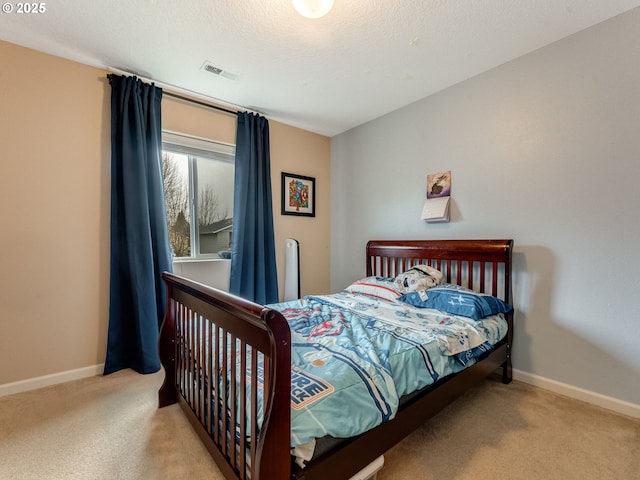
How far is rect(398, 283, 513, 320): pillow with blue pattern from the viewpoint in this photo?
197 centimetres

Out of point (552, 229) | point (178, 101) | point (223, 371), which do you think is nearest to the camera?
point (223, 371)

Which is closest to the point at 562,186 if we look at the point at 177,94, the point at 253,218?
the point at 253,218

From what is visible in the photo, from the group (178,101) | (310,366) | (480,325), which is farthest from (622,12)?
(178,101)

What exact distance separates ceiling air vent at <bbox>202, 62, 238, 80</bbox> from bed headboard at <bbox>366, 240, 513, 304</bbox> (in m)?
2.12

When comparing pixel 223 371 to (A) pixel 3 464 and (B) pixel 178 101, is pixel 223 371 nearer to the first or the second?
(A) pixel 3 464

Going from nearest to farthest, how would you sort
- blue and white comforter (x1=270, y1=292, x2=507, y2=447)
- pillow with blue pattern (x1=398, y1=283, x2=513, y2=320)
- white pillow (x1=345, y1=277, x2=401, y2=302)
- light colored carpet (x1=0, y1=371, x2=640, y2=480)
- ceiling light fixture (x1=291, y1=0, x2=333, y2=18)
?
blue and white comforter (x1=270, y1=292, x2=507, y2=447), light colored carpet (x1=0, y1=371, x2=640, y2=480), ceiling light fixture (x1=291, y1=0, x2=333, y2=18), pillow with blue pattern (x1=398, y1=283, x2=513, y2=320), white pillow (x1=345, y1=277, x2=401, y2=302)

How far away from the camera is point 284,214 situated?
136 inches

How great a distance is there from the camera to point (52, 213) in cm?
218

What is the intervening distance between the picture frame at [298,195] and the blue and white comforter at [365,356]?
5.01 feet

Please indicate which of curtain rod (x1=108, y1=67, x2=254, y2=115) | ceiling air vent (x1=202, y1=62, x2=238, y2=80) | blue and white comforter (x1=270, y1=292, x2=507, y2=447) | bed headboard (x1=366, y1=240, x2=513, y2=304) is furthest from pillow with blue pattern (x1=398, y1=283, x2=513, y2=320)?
curtain rod (x1=108, y1=67, x2=254, y2=115)

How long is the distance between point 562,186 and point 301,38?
2.13 meters

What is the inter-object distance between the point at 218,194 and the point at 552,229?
3.02 meters

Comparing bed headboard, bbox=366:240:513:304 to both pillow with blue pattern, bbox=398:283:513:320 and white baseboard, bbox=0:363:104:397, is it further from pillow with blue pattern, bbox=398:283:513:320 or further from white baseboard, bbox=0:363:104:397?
white baseboard, bbox=0:363:104:397

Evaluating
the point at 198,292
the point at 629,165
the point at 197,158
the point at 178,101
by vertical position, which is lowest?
the point at 198,292
